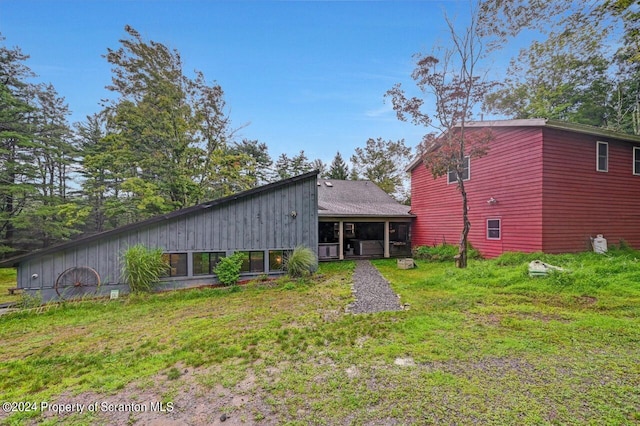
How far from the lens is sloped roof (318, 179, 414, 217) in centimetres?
1236

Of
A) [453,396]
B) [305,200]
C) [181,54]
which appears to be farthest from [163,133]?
[453,396]

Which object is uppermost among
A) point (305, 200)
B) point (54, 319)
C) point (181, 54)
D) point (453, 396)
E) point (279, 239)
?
point (181, 54)

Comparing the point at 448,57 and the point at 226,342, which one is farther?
the point at 448,57

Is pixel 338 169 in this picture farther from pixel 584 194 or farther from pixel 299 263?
pixel 299 263

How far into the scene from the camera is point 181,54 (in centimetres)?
1398

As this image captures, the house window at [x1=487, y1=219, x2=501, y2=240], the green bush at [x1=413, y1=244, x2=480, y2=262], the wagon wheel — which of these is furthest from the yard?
the green bush at [x1=413, y1=244, x2=480, y2=262]

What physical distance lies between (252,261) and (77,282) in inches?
171

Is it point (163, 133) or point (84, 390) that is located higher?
point (163, 133)

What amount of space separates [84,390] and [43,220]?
15467 mm

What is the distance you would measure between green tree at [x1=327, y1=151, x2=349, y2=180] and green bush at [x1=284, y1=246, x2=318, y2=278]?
21.4 meters

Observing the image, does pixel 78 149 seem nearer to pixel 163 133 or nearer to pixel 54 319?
pixel 163 133

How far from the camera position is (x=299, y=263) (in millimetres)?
8453

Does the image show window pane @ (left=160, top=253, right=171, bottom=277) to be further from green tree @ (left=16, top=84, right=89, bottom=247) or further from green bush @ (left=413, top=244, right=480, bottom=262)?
green bush @ (left=413, top=244, right=480, bottom=262)

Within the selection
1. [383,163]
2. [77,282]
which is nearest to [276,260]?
[77,282]
